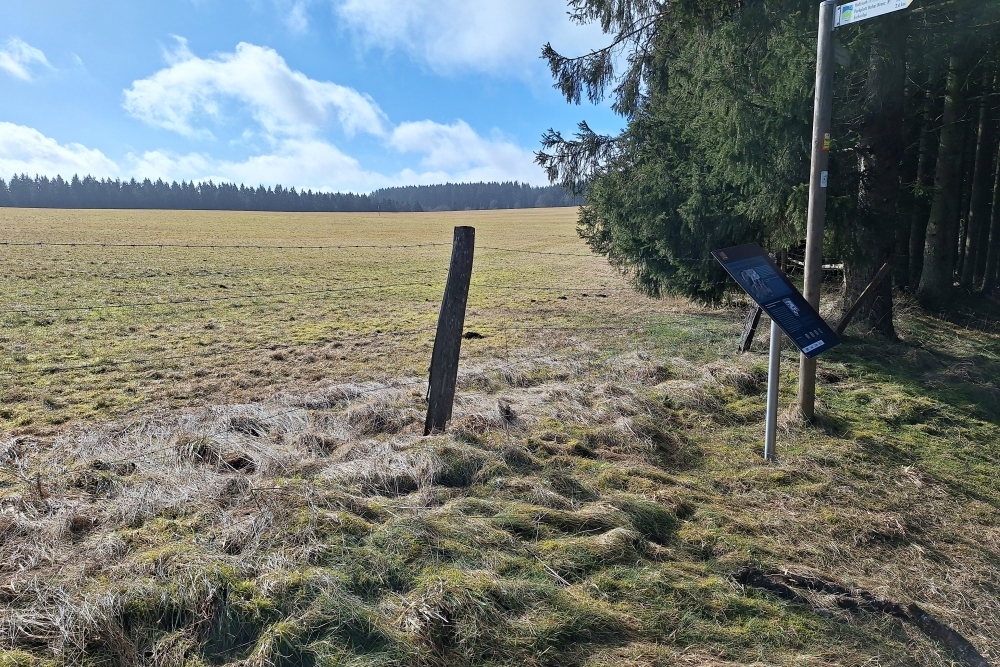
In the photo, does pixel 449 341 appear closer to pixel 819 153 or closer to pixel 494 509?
pixel 494 509

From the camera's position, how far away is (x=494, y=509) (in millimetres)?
3592

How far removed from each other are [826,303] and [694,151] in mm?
3984

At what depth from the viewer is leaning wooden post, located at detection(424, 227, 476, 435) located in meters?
4.80

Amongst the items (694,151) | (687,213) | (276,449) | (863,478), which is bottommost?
(863,478)

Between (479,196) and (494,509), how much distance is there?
161 meters

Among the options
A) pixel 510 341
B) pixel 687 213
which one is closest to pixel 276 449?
pixel 510 341

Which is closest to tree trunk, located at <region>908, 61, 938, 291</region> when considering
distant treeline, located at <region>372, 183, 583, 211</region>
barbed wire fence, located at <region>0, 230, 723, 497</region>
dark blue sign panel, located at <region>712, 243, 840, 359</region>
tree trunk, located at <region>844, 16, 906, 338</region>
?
tree trunk, located at <region>844, 16, 906, 338</region>

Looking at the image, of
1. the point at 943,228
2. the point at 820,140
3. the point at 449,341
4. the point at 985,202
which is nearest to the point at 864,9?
the point at 820,140

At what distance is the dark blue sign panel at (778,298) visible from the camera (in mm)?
4539

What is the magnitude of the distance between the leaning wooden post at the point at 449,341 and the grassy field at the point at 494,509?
0.65ft

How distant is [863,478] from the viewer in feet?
14.7

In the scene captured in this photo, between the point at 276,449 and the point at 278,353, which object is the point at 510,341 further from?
the point at 276,449

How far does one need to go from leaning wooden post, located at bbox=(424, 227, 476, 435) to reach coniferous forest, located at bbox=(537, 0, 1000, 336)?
12.7 feet

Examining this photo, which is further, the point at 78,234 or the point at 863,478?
the point at 78,234
